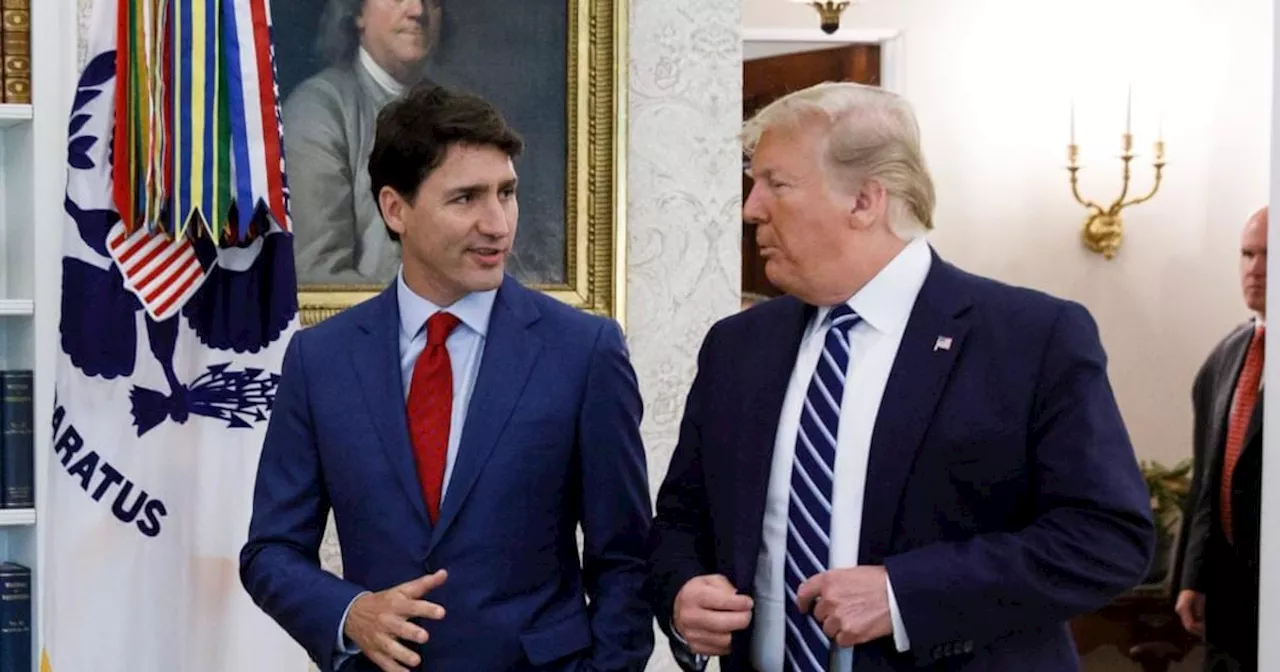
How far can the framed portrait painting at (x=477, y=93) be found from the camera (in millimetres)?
3820

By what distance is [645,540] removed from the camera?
2561mm

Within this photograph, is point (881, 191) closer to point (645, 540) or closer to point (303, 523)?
point (645, 540)

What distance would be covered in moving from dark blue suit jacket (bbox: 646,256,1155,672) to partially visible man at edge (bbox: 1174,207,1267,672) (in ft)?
6.78

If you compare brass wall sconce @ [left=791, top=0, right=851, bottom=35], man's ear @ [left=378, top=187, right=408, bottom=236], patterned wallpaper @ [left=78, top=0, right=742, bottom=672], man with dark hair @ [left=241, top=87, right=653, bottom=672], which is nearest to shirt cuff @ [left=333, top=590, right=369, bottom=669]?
man with dark hair @ [left=241, top=87, right=653, bottom=672]

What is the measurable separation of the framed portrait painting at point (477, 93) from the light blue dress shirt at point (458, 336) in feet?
4.25

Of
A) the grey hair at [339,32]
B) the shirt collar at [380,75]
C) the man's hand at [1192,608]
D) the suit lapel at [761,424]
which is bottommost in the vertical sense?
the man's hand at [1192,608]

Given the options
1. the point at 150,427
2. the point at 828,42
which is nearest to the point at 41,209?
the point at 150,427

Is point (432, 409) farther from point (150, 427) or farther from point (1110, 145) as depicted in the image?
point (1110, 145)

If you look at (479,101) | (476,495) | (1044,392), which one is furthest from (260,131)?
(1044,392)

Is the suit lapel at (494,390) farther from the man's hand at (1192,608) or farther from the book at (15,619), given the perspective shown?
the man's hand at (1192,608)

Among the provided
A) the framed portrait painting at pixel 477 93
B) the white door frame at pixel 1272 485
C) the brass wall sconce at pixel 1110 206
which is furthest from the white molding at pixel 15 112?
the brass wall sconce at pixel 1110 206

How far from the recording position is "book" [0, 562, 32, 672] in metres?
3.85

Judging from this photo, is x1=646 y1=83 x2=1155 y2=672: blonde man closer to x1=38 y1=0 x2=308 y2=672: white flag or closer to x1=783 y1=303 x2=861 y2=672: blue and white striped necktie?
x1=783 y1=303 x2=861 y2=672: blue and white striped necktie

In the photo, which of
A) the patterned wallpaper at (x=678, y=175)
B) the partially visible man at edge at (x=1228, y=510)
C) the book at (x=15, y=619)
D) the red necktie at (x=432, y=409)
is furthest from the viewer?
the partially visible man at edge at (x=1228, y=510)
